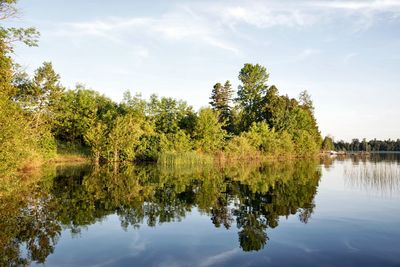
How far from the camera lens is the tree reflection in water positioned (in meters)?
9.65

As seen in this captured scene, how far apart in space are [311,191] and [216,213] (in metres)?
8.24

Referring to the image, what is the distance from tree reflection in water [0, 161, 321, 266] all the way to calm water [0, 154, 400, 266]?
37 millimetres

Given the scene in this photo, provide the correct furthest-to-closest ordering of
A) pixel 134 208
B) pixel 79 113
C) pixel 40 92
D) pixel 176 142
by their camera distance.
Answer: pixel 79 113 < pixel 176 142 < pixel 40 92 < pixel 134 208

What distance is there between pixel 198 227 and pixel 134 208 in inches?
157

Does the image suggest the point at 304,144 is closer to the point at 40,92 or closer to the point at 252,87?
the point at 252,87

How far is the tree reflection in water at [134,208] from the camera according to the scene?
31.7ft

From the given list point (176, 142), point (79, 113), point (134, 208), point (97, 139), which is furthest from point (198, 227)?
point (79, 113)

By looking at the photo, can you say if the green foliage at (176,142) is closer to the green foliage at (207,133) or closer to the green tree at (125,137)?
the green foliage at (207,133)

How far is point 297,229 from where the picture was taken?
1087cm

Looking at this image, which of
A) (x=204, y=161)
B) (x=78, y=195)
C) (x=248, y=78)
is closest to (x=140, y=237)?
(x=78, y=195)

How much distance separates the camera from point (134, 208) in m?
14.3

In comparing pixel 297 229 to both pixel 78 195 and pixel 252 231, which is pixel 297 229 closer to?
pixel 252 231

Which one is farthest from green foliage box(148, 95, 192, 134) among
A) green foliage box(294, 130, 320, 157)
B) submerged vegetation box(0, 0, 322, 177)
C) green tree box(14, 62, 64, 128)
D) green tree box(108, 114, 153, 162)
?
green foliage box(294, 130, 320, 157)

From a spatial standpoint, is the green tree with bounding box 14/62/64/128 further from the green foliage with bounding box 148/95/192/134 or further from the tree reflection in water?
the tree reflection in water
